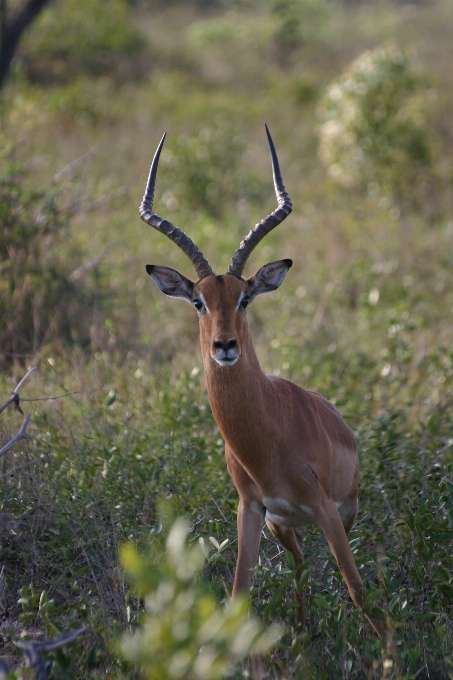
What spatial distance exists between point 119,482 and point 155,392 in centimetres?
140

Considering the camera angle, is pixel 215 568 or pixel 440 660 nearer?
pixel 440 660

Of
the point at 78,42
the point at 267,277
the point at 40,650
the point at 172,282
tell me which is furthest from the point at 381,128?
the point at 78,42

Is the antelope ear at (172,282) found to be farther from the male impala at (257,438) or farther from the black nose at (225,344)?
the black nose at (225,344)

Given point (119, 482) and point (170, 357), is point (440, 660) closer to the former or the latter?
point (119, 482)

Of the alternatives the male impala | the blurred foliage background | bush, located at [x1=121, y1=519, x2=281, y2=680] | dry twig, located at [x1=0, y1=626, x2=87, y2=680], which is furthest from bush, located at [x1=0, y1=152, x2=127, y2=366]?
bush, located at [x1=121, y1=519, x2=281, y2=680]

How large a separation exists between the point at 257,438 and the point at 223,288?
73 cm

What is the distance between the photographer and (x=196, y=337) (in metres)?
8.60

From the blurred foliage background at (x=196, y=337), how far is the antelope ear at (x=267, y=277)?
124 cm

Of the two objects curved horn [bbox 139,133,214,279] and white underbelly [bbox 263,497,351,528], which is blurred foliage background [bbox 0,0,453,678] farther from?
curved horn [bbox 139,133,214,279]

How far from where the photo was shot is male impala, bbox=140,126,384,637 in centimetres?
398

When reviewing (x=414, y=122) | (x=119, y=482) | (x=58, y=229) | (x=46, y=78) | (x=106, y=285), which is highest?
(x=46, y=78)

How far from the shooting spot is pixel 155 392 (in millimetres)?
6207

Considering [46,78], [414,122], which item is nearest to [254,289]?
[414,122]

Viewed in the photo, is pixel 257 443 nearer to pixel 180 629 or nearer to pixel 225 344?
pixel 225 344
